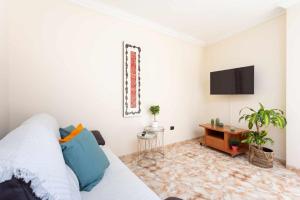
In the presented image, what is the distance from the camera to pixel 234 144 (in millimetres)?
2740

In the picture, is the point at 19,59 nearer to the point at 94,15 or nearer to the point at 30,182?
the point at 94,15

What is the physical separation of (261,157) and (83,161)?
8.54ft

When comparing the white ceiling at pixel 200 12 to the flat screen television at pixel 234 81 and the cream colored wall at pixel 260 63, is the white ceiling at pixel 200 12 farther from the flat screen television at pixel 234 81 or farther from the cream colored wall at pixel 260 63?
the flat screen television at pixel 234 81

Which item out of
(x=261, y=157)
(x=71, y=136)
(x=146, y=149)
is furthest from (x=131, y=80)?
(x=261, y=157)

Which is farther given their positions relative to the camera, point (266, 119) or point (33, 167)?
point (266, 119)

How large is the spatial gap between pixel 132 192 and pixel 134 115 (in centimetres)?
177

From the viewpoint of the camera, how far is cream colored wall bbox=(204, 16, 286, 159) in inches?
98.0

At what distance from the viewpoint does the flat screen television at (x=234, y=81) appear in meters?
2.71

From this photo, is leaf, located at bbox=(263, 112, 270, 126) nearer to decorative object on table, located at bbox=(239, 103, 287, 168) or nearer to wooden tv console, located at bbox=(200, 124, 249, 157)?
decorative object on table, located at bbox=(239, 103, 287, 168)

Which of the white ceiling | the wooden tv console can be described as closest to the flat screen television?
the wooden tv console

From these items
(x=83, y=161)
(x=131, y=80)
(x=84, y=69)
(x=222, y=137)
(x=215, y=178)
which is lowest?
(x=215, y=178)

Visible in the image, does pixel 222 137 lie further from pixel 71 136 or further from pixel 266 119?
pixel 71 136

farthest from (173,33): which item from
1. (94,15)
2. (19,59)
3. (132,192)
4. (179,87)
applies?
(132,192)

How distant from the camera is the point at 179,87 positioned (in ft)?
11.2
